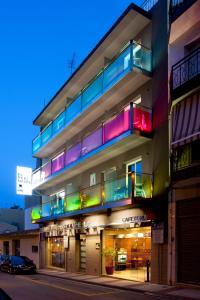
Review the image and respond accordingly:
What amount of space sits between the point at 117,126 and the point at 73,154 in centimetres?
700

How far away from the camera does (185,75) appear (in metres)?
19.4

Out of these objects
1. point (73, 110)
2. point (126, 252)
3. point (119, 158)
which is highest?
point (73, 110)

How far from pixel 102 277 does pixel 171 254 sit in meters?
6.74

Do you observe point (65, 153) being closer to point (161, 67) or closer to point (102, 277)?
point (102, 277)

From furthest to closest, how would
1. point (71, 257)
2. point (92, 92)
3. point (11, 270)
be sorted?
point (11, 270) → point (71, 257) → point (92, 92)

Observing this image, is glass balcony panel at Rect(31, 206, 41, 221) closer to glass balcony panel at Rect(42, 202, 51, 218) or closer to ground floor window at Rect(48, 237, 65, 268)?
glass balcony panel at Rect(42, 202, 51, 218)

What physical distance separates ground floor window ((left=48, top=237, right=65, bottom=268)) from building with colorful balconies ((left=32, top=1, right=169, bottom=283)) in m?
0.08

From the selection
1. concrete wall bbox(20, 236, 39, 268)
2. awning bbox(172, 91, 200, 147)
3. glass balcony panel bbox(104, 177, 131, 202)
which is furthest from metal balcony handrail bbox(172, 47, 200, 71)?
concrete wall bbox(20, 236, 39, 268)

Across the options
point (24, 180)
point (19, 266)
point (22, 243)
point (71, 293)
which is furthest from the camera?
point (22, 243)

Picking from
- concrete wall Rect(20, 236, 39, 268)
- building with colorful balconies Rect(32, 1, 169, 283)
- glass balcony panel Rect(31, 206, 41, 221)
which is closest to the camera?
building with colorful balconies Rect(32, 1, 169, 283)

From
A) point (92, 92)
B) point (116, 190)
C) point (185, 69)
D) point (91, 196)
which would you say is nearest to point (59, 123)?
point (92, 92)

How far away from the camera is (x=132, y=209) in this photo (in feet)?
72.5

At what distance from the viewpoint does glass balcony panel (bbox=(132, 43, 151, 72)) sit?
22.3 m

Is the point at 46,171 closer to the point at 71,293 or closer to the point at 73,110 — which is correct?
the point at 73,110
